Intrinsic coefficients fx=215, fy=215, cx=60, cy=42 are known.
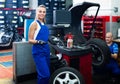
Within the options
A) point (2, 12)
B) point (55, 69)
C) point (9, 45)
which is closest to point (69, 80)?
point (55, 69)

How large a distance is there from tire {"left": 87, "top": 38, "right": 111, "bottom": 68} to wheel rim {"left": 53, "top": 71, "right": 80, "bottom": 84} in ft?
3.03

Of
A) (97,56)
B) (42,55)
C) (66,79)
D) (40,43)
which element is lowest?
(66,79)

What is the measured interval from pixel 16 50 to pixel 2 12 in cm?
455

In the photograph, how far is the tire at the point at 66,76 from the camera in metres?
3.37

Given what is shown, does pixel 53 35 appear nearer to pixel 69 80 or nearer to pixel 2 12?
pixel 69 80

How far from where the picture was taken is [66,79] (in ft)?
11.2

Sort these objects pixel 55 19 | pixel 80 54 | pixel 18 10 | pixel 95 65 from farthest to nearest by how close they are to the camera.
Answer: pixel 18 10
pixel 95 65
pixel 55 19
pixel 80 54

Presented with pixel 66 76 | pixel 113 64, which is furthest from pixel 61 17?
pixel 113 64

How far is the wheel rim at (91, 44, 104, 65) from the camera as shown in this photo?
413 cm

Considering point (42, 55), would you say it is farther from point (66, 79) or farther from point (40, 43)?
point (66, 79)

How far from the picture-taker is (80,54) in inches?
143

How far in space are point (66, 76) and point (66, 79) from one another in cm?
Answer: 5

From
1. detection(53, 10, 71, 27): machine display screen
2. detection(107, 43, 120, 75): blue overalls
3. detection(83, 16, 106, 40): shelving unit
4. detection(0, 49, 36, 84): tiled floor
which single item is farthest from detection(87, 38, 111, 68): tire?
detection(83, 16, 106, 40): shelving unit

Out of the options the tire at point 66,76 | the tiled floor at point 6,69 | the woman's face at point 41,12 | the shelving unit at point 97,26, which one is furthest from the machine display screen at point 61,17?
the shelving unit at point 97,26
